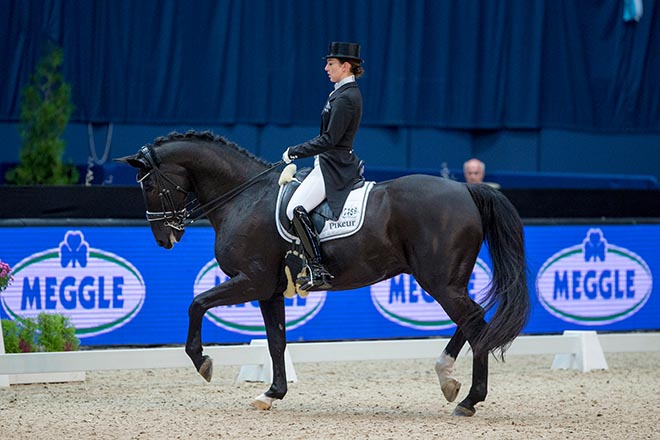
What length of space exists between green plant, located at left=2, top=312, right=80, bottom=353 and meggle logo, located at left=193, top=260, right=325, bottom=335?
1352 mm

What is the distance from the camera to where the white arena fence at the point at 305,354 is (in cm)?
721

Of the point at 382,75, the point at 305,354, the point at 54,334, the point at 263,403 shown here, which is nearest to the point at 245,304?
the point at 305,354

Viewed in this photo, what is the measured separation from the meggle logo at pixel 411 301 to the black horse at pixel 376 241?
2596 mm

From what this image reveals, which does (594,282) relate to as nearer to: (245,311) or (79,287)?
(245,311)

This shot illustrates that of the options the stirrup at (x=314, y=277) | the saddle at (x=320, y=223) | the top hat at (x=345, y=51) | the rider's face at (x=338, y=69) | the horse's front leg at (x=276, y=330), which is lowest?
the horse's front leg at (x=276, y=330)

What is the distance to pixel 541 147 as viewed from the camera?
46.5 feet

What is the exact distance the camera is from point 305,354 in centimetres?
799

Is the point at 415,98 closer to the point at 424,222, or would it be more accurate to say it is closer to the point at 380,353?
the point at 380,353

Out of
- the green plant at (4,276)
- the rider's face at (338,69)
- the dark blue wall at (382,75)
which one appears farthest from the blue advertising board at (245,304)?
the dark blue wall at (382,75)

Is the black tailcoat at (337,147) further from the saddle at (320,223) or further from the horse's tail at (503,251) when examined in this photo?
the horse's tail at (503,251)

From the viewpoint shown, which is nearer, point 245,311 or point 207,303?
point 207,303

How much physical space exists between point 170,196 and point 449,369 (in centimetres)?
214

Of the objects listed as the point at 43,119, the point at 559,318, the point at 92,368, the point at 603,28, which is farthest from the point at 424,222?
the point at 603,28

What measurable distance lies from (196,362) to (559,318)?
14.3 ft
